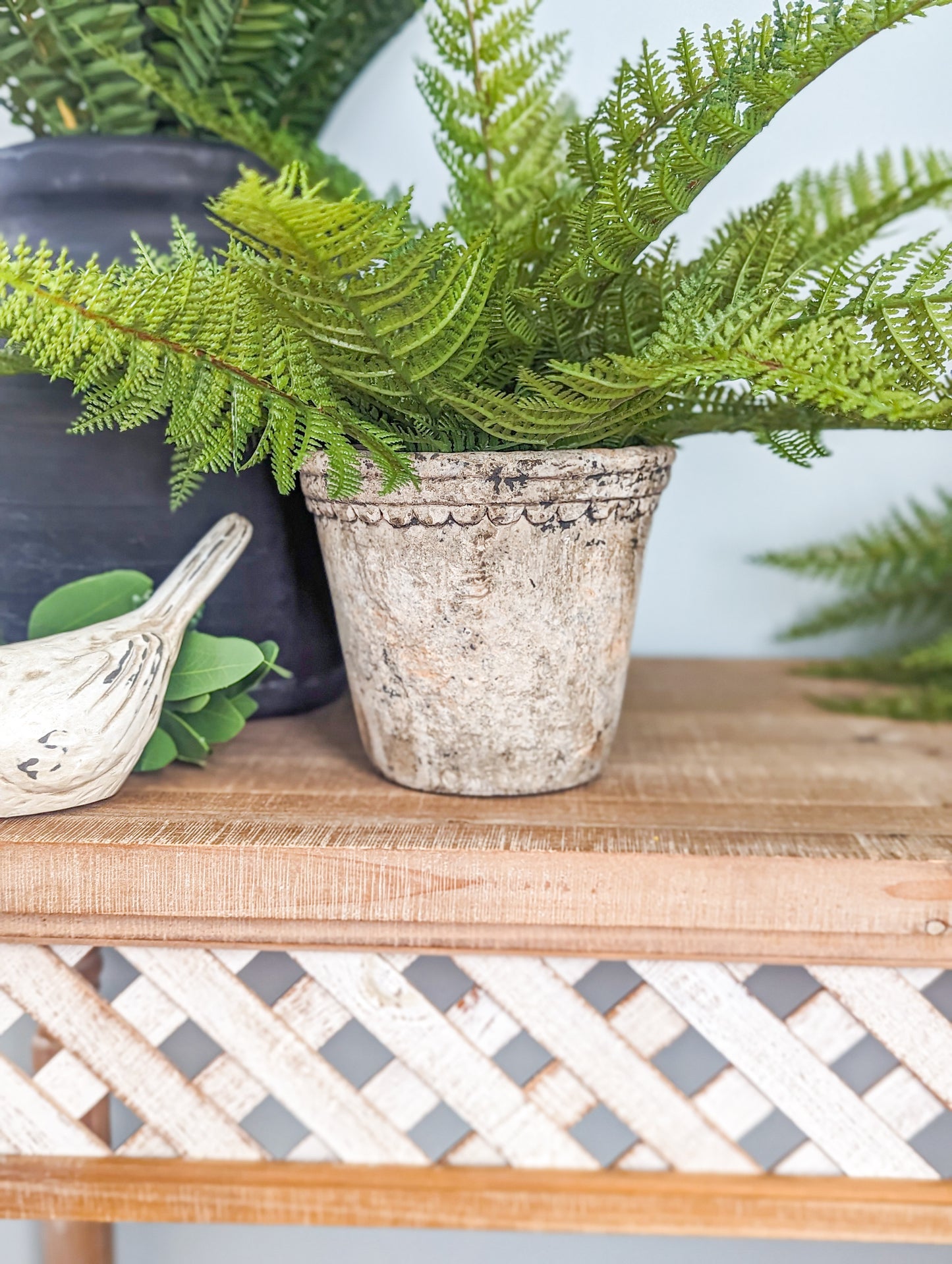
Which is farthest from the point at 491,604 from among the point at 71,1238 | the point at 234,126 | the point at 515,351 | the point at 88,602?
the point at 71,1238

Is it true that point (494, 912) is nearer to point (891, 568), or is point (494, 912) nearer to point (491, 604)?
point (491, 604)

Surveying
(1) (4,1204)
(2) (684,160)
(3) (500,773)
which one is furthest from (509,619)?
(1) (4,1204)

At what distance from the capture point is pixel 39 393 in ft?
1.50

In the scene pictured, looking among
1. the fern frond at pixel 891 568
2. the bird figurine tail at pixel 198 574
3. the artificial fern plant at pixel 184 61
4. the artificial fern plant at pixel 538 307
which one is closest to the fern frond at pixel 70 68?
the artificial fern plant at pixel 184 61

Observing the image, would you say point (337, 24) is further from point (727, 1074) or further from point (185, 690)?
point (727, 1074)

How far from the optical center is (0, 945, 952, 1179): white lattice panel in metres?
0.39

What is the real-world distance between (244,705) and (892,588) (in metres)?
0.47

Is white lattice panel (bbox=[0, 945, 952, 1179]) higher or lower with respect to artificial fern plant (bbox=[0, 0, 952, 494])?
lower

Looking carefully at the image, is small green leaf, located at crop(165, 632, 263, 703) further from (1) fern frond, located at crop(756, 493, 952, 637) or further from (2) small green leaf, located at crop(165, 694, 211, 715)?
(1) fern frond, located at crop(756, 493, 952, 637)

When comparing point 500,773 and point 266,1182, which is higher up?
point 500,773

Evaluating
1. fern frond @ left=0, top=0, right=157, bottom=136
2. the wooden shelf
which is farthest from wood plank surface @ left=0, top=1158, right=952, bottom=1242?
fern frond @ left=0, top=0, right=157, bottom=136

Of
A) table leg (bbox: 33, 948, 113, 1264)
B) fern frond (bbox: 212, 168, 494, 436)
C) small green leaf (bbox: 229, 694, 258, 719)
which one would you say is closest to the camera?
fern frond (bbox: 212, 168, 494, 436)

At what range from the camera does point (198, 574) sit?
1.49 ft

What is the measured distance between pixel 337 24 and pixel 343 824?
0.48m
